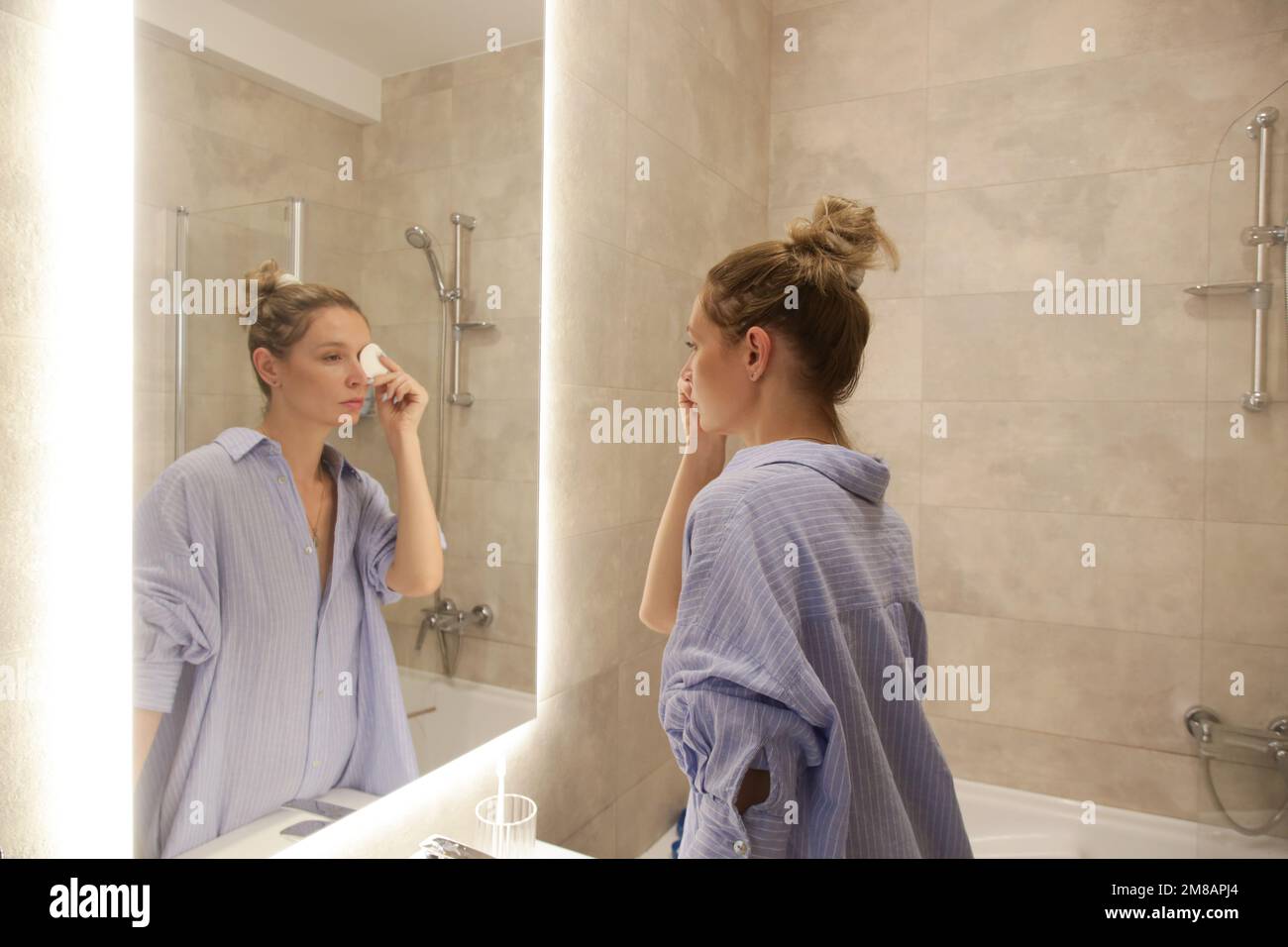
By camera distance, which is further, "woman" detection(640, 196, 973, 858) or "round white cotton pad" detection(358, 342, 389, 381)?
"round white cotton pad" detection(358, 342, 389, 381)

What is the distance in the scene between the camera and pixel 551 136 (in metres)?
1.38

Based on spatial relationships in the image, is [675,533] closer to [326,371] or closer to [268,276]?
[326,371]

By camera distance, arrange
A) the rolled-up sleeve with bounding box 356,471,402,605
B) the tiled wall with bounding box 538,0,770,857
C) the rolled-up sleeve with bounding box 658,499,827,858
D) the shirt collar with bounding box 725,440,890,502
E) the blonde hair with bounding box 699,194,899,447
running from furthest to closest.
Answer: the tiled wall with bounding box 538,0,770,857
the rolled-up sleeve with bounding box 356,471,402,605
the blonde hair with bounding box 699,194,899,447
the shirt collar with bounding box 725,440,890,502
the rolled-up sleeve with bounding box 658,499,827,858

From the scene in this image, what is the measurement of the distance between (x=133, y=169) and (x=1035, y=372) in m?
1.86

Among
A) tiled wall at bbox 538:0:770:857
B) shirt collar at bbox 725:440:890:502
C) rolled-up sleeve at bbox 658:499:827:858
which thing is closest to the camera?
rolled-up sleeve at bbox 658:499:827:858

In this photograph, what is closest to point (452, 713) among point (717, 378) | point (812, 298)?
point (717, 378)

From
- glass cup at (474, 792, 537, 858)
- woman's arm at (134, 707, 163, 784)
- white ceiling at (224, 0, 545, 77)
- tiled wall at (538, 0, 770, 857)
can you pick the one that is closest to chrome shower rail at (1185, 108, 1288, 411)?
tiled wall at (538, 0, 770, 857)

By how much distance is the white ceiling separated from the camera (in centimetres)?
96

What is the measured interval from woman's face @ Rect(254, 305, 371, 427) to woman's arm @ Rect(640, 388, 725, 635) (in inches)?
17.0

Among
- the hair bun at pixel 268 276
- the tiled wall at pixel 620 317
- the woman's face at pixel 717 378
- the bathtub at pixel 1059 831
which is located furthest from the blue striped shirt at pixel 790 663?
the bathtub at pixel 1059 831

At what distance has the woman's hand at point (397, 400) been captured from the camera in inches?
42.1

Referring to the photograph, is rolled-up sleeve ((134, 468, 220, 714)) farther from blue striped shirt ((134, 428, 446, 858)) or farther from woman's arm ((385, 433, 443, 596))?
woman's arm ((385, 433, 443, 596))

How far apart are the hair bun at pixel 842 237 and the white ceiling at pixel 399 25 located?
0.58 m
